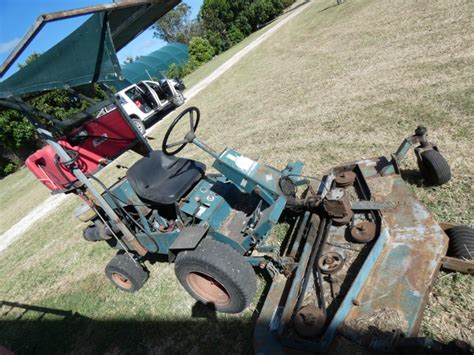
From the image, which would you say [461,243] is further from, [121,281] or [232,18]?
[232,18]

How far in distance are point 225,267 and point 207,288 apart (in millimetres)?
614

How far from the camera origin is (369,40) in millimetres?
9805

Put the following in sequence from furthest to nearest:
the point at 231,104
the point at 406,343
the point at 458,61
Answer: the point at 231,104 < the point at 458,61 < the point at 406,343

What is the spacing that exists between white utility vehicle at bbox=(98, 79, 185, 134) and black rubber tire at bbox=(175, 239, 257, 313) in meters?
8.77

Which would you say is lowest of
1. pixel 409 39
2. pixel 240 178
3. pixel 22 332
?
pixel 409 39

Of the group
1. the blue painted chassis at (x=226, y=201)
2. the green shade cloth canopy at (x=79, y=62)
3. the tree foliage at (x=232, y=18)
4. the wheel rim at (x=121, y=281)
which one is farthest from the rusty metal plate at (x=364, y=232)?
the tree foliage at (x=232, y=18)

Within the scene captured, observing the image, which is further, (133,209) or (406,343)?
(133,209)

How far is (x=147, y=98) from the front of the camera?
12.0m

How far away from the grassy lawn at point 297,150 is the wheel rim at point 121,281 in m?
0.15

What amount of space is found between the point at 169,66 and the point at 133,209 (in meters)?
27.6

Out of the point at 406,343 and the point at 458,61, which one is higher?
the point at 406,343

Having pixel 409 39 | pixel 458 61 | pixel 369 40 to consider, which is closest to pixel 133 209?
pixel 458 61

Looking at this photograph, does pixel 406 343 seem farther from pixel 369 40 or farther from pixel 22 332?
pixel 369 40

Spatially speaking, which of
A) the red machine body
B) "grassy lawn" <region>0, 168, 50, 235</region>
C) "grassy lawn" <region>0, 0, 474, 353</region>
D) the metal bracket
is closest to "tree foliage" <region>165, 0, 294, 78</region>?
"grassy lawn" <region>0, 168, 50, 235</region>
